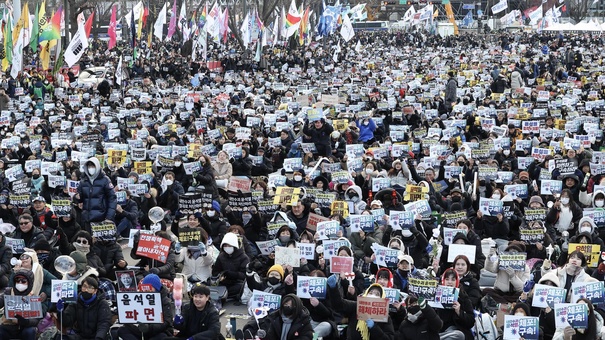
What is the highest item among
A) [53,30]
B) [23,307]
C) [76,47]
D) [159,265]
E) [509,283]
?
[53,30]

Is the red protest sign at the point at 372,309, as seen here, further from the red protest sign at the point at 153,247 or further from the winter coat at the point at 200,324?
the red protest sign at the point at 153,247

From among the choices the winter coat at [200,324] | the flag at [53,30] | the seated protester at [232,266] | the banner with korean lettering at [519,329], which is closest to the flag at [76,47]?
the flag at [53,30]

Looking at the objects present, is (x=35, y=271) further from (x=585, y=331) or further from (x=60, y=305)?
(x=585, y=331)

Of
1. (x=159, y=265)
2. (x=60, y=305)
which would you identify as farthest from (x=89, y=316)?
(x=159, y=265)

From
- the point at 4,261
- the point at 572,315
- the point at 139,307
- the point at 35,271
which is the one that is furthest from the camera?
the point at 4,261

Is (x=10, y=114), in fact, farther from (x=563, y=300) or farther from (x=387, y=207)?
(x=563, y=300)

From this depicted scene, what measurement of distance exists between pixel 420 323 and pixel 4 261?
479cm

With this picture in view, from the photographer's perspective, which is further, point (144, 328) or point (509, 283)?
point (509, 283)

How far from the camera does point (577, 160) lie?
17.1 m

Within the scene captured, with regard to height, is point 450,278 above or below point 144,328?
above

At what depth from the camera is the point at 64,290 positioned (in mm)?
9617

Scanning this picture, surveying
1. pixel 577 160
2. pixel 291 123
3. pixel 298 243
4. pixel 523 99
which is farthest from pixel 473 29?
pixel 298 243

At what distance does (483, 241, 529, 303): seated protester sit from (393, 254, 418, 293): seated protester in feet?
3.24

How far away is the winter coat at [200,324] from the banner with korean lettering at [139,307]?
44 cm
